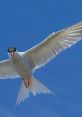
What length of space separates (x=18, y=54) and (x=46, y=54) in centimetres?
161

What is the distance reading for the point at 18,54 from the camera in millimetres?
153750

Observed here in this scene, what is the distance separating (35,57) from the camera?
509ft

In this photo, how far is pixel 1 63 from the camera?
156 metres

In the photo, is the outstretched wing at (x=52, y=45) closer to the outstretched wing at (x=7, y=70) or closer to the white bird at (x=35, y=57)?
the white bird at (x=35, y=57)

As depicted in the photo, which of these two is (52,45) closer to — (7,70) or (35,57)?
(35,57)

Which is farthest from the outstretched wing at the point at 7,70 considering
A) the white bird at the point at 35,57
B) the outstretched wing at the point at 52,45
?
the outstretched wing at the point at 52,45

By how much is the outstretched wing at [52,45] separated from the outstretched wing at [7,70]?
3.19 feet

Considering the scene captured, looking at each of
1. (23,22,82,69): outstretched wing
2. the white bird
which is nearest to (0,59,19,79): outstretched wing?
the white bird

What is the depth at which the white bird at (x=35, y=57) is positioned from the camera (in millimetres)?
153250

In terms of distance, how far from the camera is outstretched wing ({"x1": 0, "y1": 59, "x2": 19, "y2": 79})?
155 meters

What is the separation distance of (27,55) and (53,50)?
4.01ft

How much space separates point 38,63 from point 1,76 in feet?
6.95

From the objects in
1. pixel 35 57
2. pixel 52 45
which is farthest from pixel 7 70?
pixel 52 45

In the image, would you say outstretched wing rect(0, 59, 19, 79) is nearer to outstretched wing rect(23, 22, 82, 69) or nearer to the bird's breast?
the bird's breast
